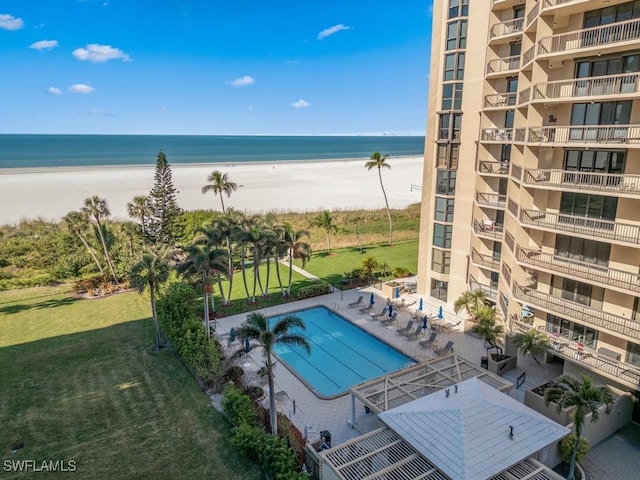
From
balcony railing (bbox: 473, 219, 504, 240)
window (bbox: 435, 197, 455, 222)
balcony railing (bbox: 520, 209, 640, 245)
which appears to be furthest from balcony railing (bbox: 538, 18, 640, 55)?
window (bbox: 435, 197, 455, 222)

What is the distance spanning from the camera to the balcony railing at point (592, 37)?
543 inches

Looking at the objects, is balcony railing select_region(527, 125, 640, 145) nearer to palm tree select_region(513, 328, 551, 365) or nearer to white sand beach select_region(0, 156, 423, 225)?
palm tree select_region(513, 328, 551, 365)

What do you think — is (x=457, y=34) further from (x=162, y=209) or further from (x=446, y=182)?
(x=162, y=209)

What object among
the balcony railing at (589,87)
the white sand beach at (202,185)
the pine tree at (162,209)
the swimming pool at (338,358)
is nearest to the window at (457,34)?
the balcony railing at (589,87)

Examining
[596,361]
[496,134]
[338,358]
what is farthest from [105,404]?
[496,134]

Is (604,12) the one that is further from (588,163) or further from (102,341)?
(102,341)

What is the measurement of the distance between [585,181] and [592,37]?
512 cm

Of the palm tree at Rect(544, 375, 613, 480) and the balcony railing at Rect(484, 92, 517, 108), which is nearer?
the palm tree at Rect(544, 375, 613, 480)

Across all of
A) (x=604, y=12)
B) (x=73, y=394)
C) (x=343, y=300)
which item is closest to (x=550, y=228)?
(x=604, y=12)

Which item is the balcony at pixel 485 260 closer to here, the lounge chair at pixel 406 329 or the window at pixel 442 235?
the window at pixel 442 235

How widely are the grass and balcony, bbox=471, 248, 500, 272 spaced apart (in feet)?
51.2

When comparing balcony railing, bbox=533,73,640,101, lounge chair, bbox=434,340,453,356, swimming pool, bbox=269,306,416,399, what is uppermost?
balcony railing, bbox=533,73,640,101

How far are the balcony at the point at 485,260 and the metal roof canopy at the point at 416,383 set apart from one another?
7.74 meters

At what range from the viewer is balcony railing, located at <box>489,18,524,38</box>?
66.0 ft
